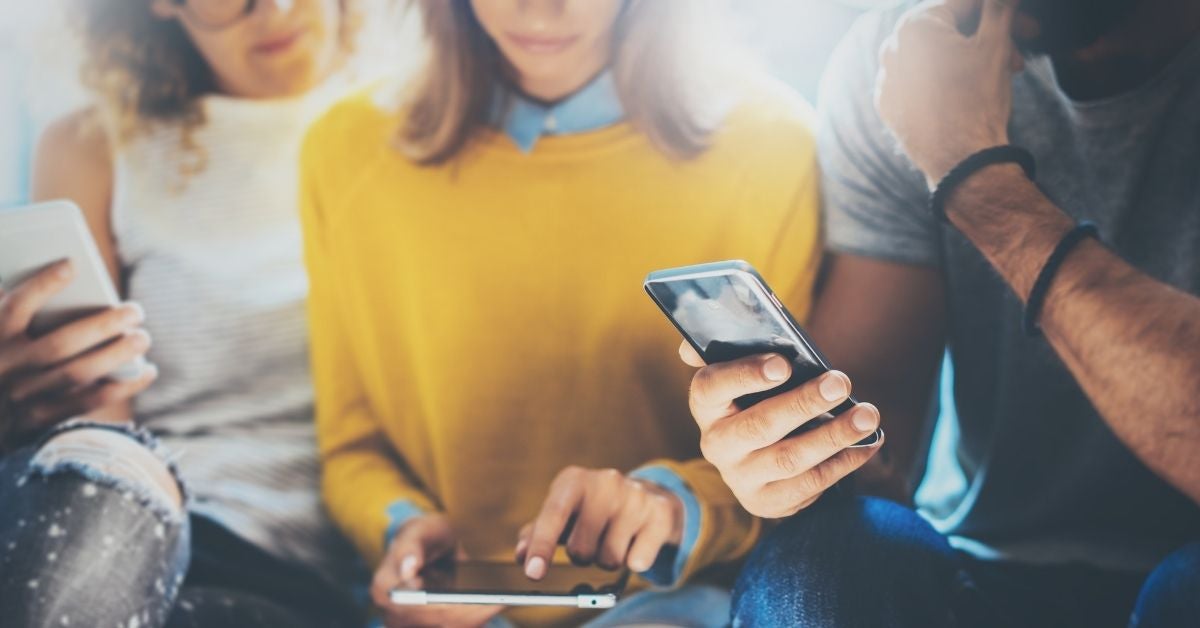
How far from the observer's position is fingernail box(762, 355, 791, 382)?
0.62m

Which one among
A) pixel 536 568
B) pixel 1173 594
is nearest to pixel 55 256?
pixel 536 568

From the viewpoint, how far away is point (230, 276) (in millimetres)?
955

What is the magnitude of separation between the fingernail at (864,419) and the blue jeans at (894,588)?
11 centimetres

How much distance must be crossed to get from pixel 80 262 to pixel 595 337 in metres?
0.44

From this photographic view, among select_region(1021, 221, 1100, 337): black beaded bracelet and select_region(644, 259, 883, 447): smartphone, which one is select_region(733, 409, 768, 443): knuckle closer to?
select_region(644, 259, 883, 447): smartphone

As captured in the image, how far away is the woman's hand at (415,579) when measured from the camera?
0.78 meters

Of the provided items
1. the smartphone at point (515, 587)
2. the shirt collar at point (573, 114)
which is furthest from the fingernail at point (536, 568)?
the shirt collar at point (573, 114)

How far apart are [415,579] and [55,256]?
0.41 metres

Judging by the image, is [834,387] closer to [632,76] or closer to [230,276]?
[632,76]

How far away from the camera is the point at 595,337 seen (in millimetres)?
872

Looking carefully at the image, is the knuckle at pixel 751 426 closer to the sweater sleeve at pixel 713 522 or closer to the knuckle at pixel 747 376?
the knuckle at pixel 747 376

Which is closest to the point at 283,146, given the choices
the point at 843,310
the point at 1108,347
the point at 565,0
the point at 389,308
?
the point at 389,308

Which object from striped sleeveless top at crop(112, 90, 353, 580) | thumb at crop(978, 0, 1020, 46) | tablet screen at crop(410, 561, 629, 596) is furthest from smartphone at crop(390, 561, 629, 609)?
thumb at crop(978, 0, 1020, 46)

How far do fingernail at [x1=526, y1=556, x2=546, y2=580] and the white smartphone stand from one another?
445 mm
